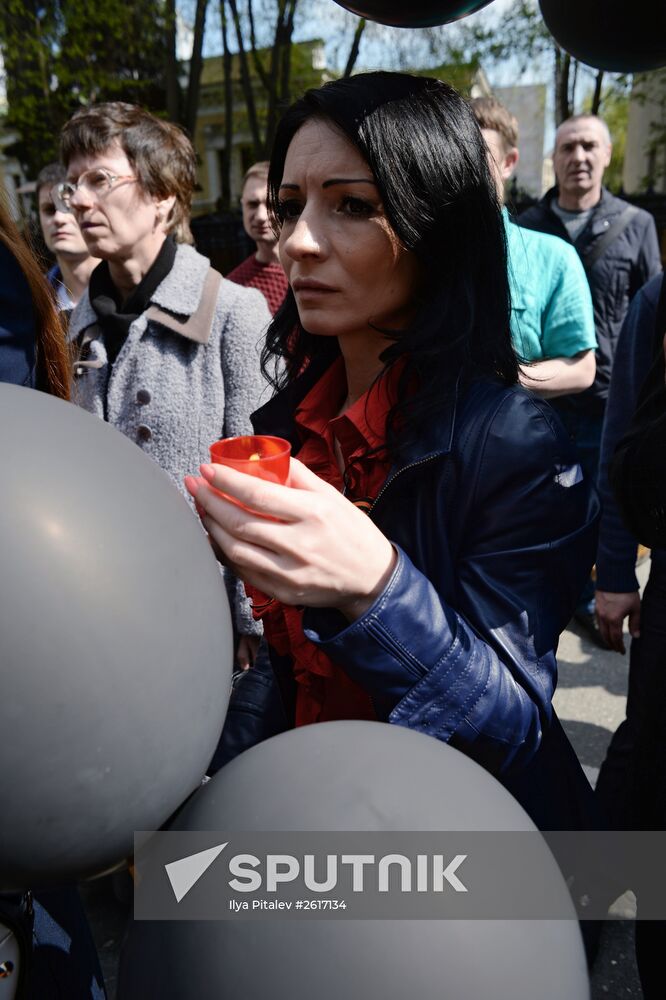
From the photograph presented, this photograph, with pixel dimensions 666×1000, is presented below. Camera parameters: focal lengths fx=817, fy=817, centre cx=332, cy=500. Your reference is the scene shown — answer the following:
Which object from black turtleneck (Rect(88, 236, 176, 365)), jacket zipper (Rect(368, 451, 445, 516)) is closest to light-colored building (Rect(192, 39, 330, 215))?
black turtleneck (Rect(88, 236, 176, 365))

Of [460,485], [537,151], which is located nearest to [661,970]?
[460,485]

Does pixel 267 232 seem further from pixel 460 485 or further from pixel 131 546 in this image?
pixel 131 546

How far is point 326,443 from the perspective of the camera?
158cm

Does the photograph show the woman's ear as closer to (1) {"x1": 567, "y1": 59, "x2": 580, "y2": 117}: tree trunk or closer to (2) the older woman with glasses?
(2) the older woman with glasses

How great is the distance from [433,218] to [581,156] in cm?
359

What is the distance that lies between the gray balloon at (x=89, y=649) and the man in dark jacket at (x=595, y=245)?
363 centimetres

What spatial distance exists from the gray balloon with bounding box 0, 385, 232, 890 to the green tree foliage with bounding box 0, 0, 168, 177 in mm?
17101

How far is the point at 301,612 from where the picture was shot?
55.7 inches

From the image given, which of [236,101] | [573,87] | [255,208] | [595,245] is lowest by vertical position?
[595,245]

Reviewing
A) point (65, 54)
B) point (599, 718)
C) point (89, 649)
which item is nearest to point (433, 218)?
point (89, 649)

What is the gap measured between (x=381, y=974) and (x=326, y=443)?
3.25ft

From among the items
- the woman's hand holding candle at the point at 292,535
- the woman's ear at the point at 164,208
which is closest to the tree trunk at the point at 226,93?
the woman's ear at the point at 164,208

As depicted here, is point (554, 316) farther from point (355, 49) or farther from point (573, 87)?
point (573, 87)

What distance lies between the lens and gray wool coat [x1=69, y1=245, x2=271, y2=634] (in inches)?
103
